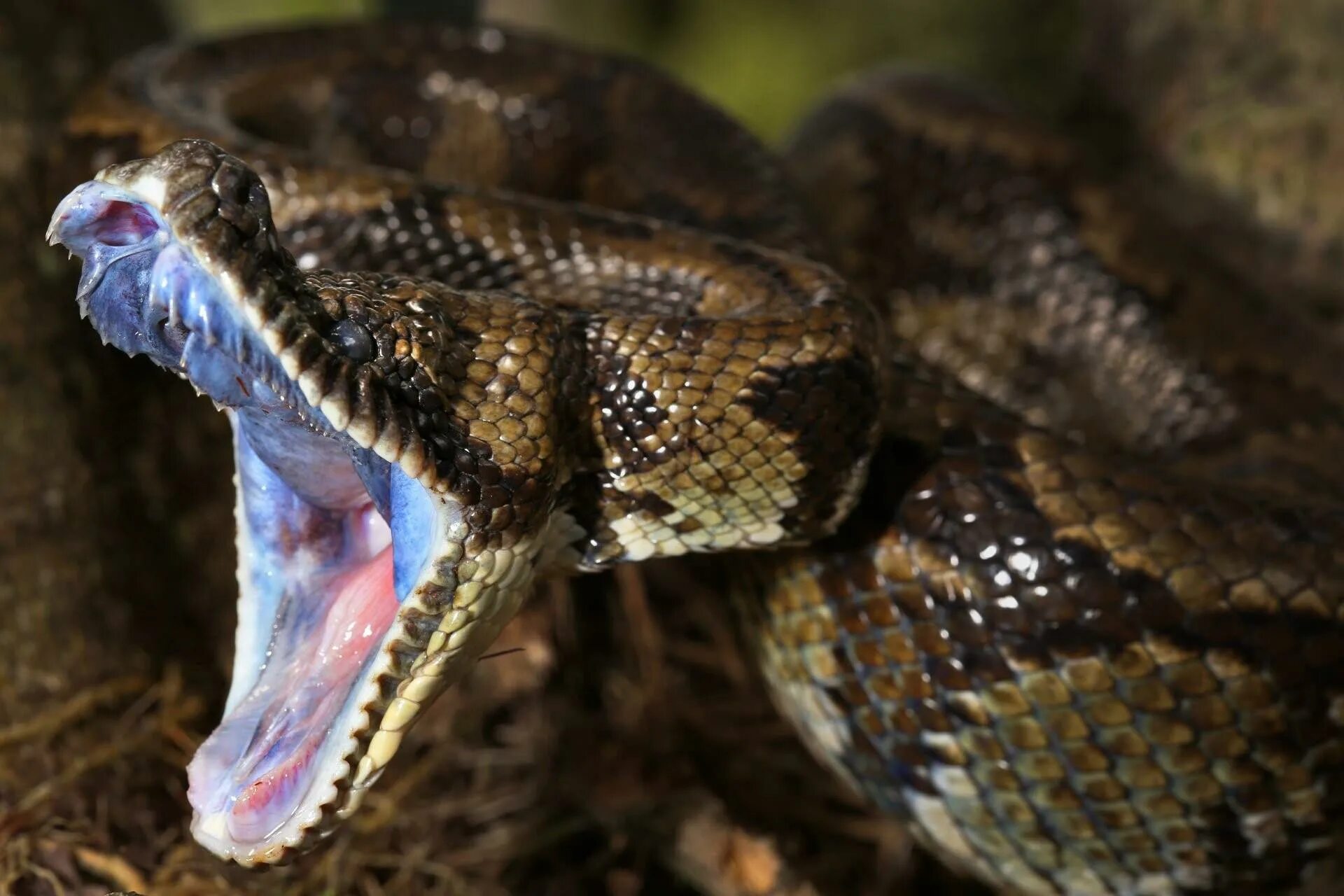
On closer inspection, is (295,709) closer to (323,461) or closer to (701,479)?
(323,461)

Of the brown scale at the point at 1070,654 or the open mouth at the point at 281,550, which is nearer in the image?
the open mouth at the point at 281,550

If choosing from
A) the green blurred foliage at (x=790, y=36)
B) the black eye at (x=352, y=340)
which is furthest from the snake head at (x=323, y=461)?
the green blurred foliage at (x=790, y=36)

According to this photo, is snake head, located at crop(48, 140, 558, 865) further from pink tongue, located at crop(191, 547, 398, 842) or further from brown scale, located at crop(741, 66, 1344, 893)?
brown scale, located at crop(741, 66, 1344, 893)

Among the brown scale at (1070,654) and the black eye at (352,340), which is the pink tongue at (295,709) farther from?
the brown scale at (1070,654)

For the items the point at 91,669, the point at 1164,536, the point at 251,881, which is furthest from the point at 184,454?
the point at 1164,536

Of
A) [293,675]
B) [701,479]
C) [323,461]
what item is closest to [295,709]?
[293,675]

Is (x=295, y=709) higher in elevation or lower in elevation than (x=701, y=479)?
lower

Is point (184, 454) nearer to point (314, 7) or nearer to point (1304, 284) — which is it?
point (1304, 284)

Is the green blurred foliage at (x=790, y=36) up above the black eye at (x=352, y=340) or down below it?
below
